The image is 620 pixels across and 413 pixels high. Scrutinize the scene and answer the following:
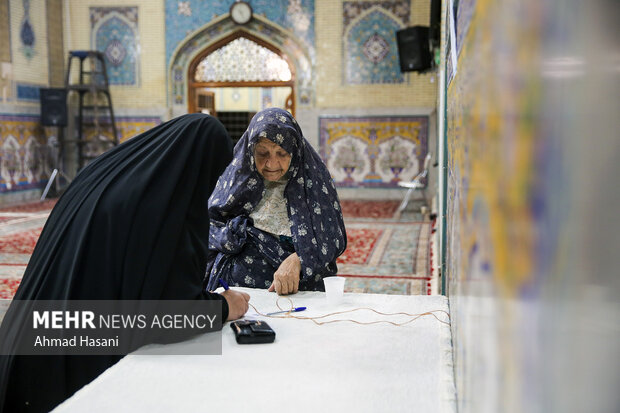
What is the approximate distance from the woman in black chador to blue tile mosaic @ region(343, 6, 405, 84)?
684 centimetres

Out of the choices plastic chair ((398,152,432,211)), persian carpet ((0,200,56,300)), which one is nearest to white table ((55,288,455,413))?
persian carpet ((0,200,56,300))

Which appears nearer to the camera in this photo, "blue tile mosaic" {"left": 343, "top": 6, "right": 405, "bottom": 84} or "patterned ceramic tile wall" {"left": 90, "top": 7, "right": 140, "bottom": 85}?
"blue tile mosaic" {"left": 343, "top": 6, "right": 405, "bottom": 84}

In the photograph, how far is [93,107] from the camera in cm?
835

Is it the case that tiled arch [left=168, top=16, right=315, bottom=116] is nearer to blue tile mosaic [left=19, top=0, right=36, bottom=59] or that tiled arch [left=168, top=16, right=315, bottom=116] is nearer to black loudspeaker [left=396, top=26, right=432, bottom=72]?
black loudspeaker [left=396, top=26, right=432, bottom=72]

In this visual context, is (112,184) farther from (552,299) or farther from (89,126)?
(89,126)

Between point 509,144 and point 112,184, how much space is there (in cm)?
109

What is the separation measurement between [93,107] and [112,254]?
25.2ft

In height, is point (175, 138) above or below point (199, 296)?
above

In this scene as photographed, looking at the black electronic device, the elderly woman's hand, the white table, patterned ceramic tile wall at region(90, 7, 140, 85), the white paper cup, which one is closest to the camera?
the white table

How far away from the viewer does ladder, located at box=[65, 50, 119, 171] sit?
8164mm

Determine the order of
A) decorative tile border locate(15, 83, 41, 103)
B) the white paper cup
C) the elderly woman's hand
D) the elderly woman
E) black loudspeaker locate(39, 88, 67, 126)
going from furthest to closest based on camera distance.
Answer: black loudspeaker locate(39, 88, 67, 126), decorative tile border locate(15, 83, 41, 103), the elderly woman, the elderly woman's hand, the white paper cup

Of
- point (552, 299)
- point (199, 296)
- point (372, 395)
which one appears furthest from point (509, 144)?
point (199, 296)

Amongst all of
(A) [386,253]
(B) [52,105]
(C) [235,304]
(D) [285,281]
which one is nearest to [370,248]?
(A) [386,253]

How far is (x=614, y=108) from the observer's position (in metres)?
0.20
